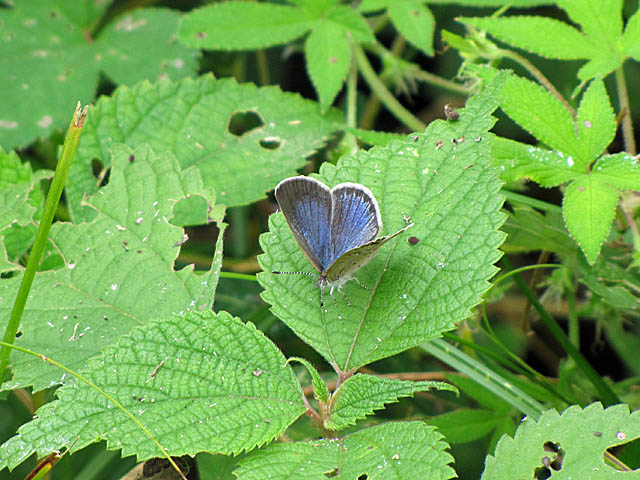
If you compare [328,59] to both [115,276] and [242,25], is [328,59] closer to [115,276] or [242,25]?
[242,25]

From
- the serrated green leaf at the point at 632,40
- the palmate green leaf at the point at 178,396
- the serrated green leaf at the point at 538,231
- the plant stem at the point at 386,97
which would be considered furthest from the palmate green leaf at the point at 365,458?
the plant stem at the point at 386,97

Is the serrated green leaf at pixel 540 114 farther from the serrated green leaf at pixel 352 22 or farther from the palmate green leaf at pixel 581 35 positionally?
the serrated green leaf at pixel 352 22

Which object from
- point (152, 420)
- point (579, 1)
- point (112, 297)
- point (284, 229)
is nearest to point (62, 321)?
point (112, 297)

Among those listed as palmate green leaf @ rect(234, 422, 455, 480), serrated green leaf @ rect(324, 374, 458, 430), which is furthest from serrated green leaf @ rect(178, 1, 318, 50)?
palmate green leaf @ rect(234, 422, 455, 480)

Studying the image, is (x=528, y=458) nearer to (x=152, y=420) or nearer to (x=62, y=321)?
(x=152, y=420)

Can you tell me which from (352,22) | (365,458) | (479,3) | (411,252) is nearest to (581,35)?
(479,3)
